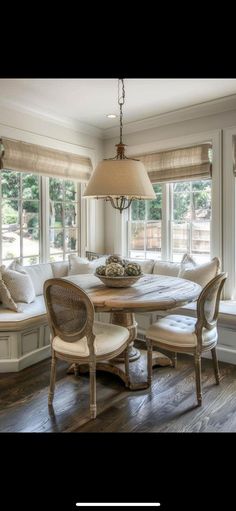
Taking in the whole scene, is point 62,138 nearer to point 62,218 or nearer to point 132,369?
point 62,218

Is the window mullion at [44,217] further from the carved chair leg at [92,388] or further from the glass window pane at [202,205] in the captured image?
the carved chair leg at [92,388]

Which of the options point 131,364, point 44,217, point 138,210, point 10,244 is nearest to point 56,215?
point 44,217

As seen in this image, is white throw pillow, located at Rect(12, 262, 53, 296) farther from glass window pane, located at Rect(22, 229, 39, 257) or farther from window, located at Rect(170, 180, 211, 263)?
window, located at Rect(170, 180, 211, 263)

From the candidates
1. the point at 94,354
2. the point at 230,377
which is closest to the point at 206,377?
the point at 230,377

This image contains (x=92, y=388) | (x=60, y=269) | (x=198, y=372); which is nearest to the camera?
(x=92, y=388)

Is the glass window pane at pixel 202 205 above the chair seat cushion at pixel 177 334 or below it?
above

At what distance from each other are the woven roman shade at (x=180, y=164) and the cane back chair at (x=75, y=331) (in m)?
2.32

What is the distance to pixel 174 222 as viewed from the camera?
4262mm

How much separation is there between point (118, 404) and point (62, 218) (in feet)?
8.49

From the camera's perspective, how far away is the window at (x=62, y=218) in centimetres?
423

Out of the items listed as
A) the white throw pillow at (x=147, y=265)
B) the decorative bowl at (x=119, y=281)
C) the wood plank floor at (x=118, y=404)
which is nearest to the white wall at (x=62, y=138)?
the white throw pillow at (x=147, y=265)

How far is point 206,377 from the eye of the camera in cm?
286
